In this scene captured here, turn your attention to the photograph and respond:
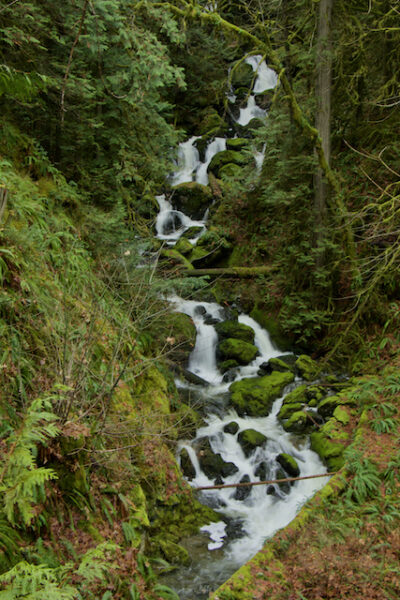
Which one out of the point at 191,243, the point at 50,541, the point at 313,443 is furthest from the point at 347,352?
the point at 50,541

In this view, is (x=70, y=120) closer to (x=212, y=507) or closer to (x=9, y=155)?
(x=9, y=155)

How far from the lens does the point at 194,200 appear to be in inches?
618

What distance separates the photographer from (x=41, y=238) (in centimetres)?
562

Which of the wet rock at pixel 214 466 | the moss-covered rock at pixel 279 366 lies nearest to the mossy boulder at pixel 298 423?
the wet rock at pixel 214 466

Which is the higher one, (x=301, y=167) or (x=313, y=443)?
(x=301, y=167)

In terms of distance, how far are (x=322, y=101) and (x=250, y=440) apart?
789cm

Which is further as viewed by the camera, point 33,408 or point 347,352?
point 347,352

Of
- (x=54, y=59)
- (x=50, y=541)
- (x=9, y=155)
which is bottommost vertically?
(x=50, y=541)

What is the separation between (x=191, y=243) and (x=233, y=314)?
3.62 m

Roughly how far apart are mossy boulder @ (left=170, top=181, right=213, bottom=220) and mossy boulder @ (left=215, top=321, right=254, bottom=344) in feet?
20.4

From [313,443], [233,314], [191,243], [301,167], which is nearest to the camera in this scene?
[313,443]

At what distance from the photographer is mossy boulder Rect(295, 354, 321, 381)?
9.12 m

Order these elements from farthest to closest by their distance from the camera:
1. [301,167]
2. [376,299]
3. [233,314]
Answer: [233,314], [301,167], [376,299]

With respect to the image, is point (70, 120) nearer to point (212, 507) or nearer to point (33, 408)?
point (33, 408)
